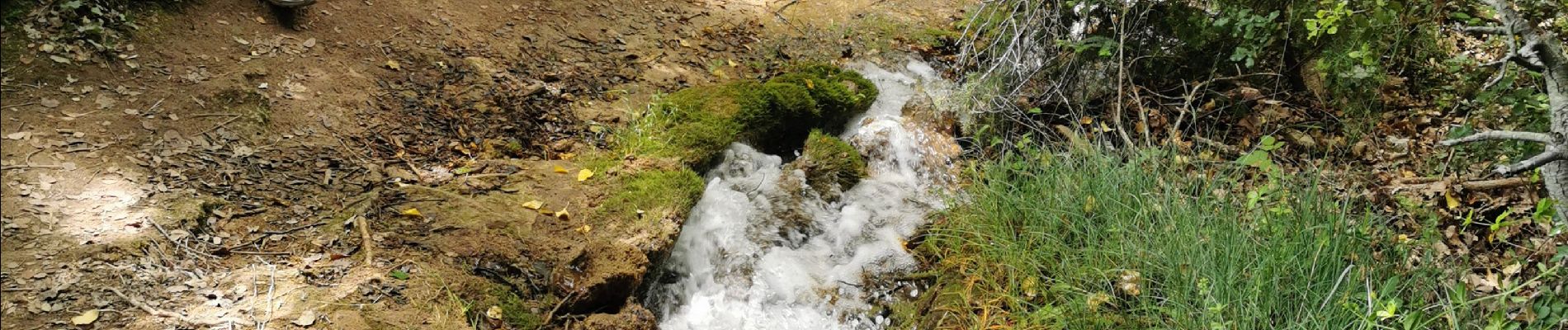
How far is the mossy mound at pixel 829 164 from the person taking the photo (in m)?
4.77

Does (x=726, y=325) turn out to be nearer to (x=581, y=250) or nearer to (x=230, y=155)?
(x=581, y=250)

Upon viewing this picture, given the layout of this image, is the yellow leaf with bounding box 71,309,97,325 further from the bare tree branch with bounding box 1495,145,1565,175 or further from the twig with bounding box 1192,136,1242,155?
the bare tree branch with bounding box 1495,145,1565,175

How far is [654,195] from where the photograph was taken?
13.0 feet

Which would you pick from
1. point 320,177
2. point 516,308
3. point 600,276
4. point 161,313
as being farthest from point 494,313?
point 320,177

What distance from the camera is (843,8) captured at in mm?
6770

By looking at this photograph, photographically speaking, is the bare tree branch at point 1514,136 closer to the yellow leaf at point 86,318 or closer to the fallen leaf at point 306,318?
the fallen leaf at point 306,318

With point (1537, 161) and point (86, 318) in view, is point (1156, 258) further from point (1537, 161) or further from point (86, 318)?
point (86, 318)

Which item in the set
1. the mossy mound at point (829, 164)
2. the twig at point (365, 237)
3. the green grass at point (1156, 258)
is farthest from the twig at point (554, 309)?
the mossy mound at point (829, 164)

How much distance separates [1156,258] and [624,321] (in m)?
2.02

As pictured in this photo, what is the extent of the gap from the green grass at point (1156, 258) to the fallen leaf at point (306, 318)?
2.29m

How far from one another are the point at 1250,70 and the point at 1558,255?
2279 mm

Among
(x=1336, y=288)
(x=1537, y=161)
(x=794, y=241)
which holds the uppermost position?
(x=1537, y=161)

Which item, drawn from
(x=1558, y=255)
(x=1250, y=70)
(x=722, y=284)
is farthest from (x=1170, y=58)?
(x=722, y=284)

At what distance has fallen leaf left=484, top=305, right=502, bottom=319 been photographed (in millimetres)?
3121
